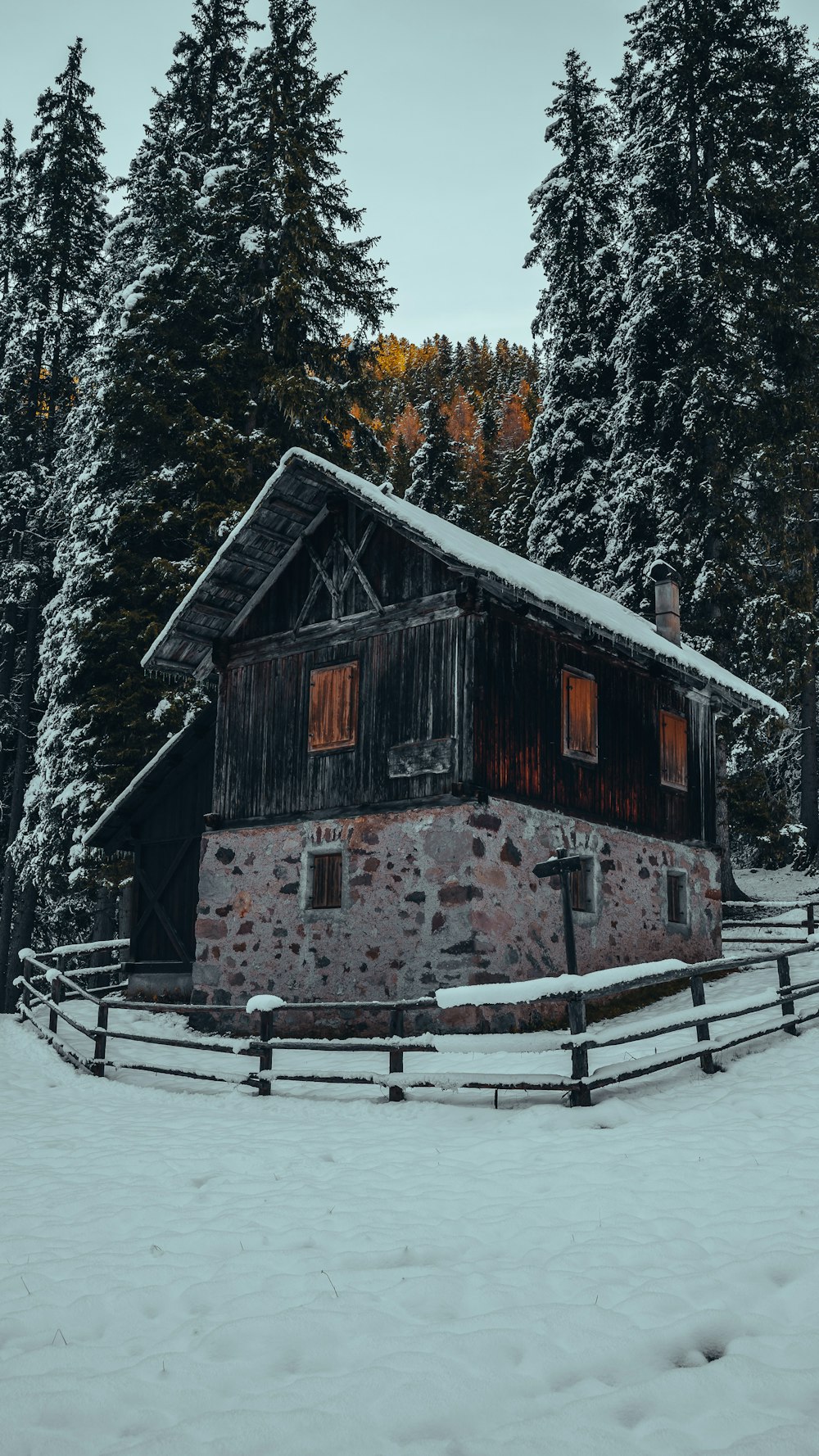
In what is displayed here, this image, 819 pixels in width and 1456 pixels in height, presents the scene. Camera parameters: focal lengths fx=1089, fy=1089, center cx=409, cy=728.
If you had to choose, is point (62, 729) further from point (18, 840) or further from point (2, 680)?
point (2, 680)

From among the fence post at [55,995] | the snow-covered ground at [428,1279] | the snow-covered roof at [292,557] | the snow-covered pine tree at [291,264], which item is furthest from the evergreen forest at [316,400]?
the snow-covered ground at [428,1279]

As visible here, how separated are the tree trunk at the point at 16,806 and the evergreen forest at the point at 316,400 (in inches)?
4.1

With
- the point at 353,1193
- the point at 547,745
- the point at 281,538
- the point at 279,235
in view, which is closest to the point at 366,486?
the point at 281,538

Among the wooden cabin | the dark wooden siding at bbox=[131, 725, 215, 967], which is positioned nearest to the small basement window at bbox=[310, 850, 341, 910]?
the wooden cabin

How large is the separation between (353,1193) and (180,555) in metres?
19.1

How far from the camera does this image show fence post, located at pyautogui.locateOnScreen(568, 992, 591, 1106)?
9.38 metres

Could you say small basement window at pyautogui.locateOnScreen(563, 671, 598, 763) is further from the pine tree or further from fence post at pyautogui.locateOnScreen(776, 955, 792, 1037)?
the pine tree

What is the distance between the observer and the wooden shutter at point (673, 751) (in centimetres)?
1952

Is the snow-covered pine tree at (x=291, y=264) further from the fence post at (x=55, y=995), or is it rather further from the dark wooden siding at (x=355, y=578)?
the fence post at (x=55, y=995)

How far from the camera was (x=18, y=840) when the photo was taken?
81.1 feet

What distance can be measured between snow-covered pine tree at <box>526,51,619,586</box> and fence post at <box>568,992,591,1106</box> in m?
21.7

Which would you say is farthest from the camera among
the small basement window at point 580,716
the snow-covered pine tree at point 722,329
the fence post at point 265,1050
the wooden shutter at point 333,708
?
the snow-covered pine tree at point 722,329

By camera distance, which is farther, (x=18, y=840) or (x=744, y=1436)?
(x=18, y=840)

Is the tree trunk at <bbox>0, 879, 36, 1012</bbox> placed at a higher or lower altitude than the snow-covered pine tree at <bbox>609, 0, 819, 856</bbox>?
lower
